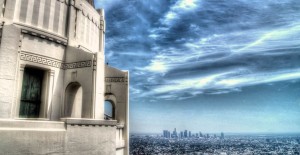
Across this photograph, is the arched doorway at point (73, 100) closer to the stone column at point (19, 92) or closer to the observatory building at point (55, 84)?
the observatory building at point (55, 84)

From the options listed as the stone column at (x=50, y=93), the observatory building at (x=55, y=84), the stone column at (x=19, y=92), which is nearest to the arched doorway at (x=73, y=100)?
the observatory building at (x=55, y=84)

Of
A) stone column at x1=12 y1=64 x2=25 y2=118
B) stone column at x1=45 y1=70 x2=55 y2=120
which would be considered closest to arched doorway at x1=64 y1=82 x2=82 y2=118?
stone column at x1=45 y1=70 x2=55 y2=120


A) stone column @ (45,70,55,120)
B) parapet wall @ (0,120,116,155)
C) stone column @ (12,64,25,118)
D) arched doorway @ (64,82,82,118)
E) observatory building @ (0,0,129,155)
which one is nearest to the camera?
parapet wall @ (0,120,116,155)

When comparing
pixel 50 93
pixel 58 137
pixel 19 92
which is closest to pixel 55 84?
pixel 50 93

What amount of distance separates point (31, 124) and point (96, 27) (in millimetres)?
12308

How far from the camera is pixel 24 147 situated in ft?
32.5

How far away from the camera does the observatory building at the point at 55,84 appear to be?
10.9 m

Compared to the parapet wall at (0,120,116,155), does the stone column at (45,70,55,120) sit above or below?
above

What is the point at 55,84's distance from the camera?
624 inches

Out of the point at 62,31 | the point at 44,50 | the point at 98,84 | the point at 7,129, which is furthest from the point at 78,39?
the point at 7,129

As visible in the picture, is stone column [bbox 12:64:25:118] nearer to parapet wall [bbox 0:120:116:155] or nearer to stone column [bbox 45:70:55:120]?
stone column [bbox 45:70:55:120]

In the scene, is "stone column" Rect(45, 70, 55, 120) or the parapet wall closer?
the parapet wall

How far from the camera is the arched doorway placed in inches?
651

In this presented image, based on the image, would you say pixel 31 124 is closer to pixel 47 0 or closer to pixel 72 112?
pixel 72 112
